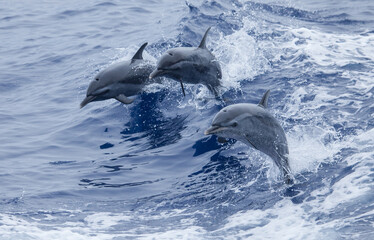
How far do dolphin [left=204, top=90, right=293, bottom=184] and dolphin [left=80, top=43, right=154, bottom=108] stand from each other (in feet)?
12.6

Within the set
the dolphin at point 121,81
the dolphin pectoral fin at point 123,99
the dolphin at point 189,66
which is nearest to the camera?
the dolphin at point 189,66

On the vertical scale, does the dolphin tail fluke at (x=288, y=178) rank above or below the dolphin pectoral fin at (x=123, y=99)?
below

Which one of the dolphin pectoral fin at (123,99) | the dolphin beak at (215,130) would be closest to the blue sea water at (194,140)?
the dolphin pectoral fin at (123,99)

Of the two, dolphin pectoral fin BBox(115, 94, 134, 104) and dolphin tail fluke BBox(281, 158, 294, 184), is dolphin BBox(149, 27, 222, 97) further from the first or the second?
dolphin tail fluke BBox(281, 158, 294, 184)

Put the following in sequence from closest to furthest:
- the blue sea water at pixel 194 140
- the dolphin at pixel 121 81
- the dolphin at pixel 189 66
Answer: the blue sea water at pixel 194 140
the dolphin at pixel 189 66
the dolphin at pixel 121 81

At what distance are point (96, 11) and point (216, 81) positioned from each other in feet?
45.7

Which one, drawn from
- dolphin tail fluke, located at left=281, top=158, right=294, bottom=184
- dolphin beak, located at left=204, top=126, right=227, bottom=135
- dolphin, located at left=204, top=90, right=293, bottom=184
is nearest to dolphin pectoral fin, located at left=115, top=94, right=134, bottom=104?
dolphin, located at left=204, top=90, right=293, bottom=184

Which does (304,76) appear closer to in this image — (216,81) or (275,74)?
(275,74)

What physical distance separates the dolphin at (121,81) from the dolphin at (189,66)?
0.96 meters

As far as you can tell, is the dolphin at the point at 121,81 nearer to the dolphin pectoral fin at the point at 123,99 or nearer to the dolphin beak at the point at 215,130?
the dolphin pectoral fin at the point at 123,99

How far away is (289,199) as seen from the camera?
9.22m

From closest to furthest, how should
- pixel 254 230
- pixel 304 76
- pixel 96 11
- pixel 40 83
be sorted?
pixel 254 230
pixel 304 76
pixel 40 83
pixel 96 11

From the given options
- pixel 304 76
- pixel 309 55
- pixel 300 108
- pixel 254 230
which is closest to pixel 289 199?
pixel 254 230

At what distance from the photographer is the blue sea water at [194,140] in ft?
29.2
